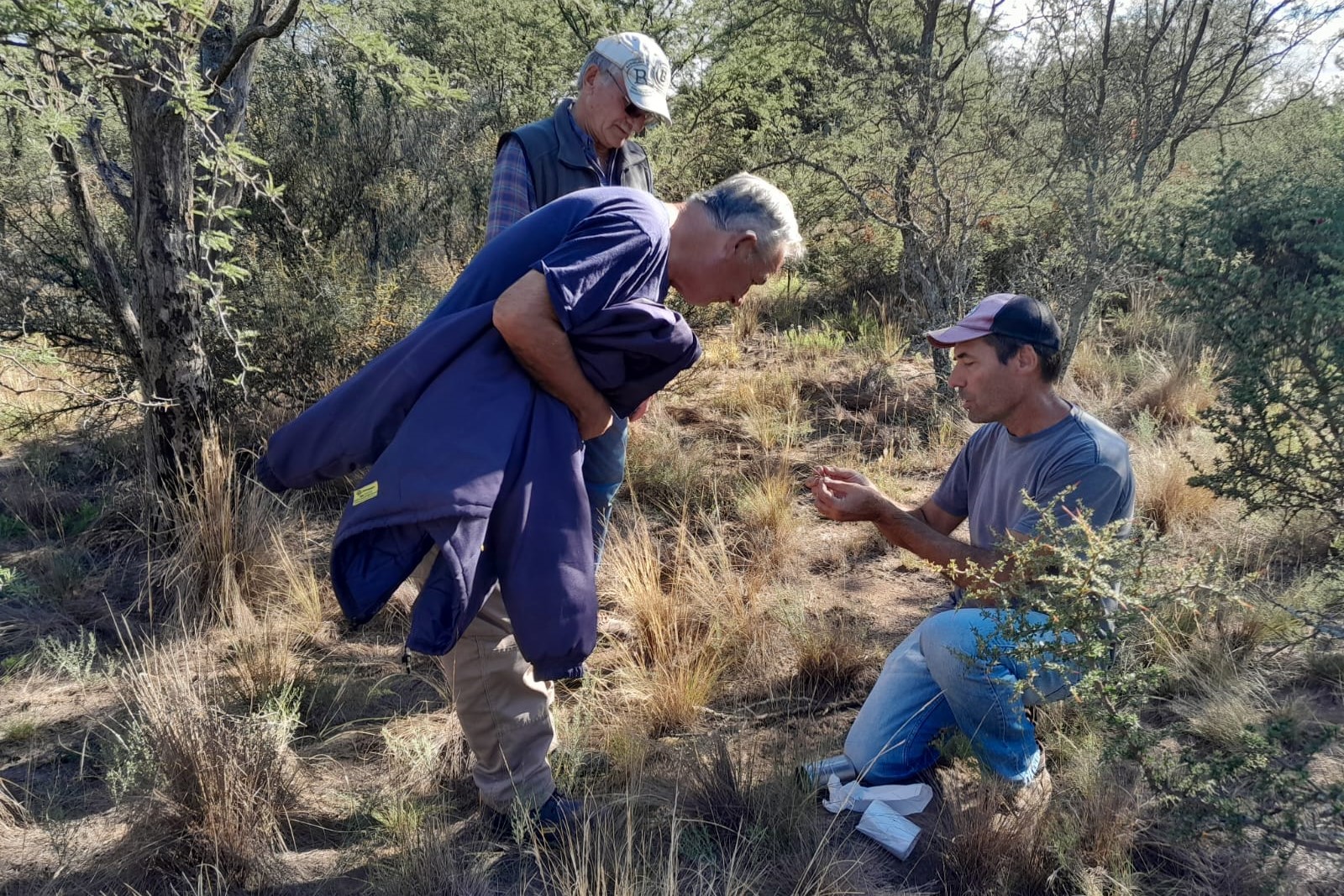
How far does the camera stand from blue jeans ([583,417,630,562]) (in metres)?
2.73

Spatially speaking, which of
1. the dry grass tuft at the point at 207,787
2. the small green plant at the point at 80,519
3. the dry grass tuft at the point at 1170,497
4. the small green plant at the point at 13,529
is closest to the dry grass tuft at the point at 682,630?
the dry grass tuft at the point at 207,787

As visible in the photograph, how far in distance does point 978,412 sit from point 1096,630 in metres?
0.73

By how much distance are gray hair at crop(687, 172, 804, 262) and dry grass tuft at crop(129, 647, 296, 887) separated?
1811 millimetres

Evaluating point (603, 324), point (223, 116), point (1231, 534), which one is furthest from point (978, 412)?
point (223, 116)

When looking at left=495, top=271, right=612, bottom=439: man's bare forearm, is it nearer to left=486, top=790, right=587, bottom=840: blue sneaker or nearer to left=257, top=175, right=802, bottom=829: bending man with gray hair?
left=257, top=175, right=802, bottom=829: bending man with gray hair

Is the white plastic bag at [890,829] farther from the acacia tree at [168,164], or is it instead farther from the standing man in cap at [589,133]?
the acacia tree at [168,164]

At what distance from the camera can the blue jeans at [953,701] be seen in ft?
7.73

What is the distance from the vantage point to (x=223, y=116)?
4.02 meters

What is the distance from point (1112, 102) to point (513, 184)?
5717 mm

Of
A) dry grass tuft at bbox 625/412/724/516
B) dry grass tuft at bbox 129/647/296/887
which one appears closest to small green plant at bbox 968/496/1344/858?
dry grass tuft at bbox 129/647/296/887

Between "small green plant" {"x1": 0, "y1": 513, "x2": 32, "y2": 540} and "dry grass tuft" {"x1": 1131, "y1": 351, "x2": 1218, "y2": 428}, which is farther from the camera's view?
"dry grass tuft" {"x1": 1131, "y1": 351, "x2": 1218, "y2": 428}

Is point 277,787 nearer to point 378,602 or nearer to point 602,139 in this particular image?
point 378,602

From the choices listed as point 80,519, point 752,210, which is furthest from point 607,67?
point 80,519

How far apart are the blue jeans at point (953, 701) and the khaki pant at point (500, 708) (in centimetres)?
88
